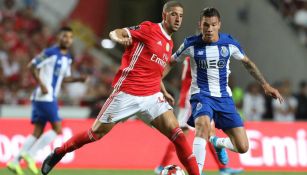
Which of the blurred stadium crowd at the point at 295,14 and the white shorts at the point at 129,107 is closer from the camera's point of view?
the white shorts at the point at 129,107

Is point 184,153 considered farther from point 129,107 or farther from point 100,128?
point 100,128

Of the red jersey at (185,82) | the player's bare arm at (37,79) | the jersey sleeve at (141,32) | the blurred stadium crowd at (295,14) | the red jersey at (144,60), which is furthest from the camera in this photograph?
the blurred stadium crowd at (295,14)

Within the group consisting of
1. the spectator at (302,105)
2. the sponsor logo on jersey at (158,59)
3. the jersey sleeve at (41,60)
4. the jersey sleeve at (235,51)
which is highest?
the sponsor logo on jersey at (158,59)

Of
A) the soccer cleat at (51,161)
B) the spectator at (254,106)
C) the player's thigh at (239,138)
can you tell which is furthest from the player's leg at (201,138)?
the spectator at (254,106)

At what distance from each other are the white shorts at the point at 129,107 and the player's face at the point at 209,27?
1.01 metres

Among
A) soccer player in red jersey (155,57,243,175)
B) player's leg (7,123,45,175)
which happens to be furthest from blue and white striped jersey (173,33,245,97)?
player's leg (7,123,45,175)

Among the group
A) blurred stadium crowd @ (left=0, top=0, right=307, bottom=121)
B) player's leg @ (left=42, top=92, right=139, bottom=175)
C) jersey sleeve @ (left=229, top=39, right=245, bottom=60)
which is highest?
jersey sleeve @ (left=229, top=39, right=245, bottom=60)

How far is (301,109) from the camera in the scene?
19.0 meters

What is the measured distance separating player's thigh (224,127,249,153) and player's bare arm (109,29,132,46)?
1938 millimetres

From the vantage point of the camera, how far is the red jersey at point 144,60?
33.6ft

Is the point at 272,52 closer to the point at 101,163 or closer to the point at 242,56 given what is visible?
the point at 101,163

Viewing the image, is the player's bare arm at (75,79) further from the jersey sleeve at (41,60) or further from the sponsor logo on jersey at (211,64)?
the sponsor logo on jersey at (211,64)

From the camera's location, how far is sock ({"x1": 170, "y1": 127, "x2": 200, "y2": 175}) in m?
9.97

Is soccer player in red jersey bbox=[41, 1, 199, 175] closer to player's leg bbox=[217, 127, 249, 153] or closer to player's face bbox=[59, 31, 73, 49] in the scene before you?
player's leg bbox=[217, 127, 249, 153]
